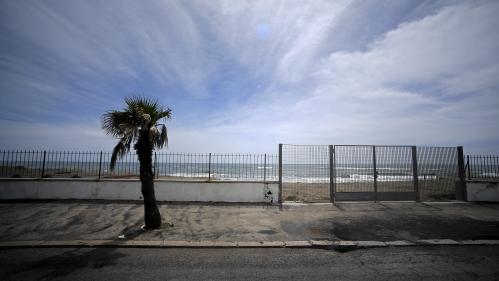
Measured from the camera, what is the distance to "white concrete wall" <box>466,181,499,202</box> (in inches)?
441

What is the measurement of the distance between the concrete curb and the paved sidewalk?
182 mm

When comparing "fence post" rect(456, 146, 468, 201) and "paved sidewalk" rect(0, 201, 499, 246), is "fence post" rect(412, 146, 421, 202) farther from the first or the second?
"fence post" rect(456, 146, 468, 201)

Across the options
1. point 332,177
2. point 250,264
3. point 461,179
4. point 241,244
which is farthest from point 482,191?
point 250,264

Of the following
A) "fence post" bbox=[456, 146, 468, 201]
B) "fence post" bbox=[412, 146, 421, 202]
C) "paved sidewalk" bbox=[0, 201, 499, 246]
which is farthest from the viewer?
"fence post" bbox=[456, 146, 468, 201]

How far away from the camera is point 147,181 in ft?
24.4

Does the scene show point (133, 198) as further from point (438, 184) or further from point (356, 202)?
point (438, 184)

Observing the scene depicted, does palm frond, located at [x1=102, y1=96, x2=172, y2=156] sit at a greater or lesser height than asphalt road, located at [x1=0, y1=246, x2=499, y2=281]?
greater

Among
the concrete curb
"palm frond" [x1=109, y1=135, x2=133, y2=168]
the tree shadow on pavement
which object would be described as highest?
"palm frond" [x1=109, y1=135, x2=133, y2=168]

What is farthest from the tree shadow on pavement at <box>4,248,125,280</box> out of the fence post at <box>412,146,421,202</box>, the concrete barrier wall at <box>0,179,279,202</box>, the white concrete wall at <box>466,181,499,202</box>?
the white concrete wall at <box>466,181,499,202</box>

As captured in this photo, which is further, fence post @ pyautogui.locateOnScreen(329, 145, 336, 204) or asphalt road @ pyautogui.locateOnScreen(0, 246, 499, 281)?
fence post @ pyautogui.locateOnScreen(329, 145, 336, 204)

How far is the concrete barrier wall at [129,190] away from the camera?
10.8m

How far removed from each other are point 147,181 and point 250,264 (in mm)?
3968

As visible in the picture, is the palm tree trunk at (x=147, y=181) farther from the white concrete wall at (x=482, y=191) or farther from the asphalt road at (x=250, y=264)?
the white concrete wall at (x=482, y=191)

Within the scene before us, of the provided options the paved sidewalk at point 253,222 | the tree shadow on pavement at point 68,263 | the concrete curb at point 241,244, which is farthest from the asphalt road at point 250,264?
the paved sidewalk at point 253,222
